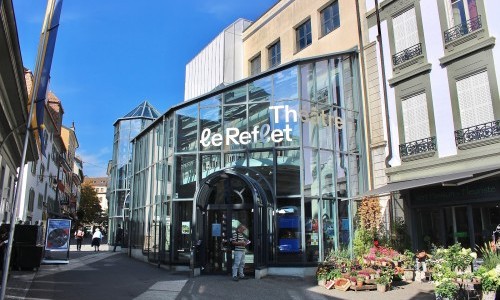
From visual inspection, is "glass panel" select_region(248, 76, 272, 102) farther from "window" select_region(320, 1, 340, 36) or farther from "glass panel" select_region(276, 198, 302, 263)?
"window" select_region(320, 1, 340, 36)

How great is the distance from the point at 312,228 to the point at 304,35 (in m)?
10.8

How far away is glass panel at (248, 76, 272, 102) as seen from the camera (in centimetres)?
1705

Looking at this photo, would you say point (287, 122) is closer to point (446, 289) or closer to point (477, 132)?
point (477, 132)

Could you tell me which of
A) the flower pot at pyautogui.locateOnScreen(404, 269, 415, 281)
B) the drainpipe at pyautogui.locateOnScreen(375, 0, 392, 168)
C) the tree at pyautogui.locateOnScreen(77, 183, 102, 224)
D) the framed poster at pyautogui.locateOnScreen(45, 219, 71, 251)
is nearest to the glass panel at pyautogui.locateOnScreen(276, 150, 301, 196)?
the drainpipe at pyautogui.locateOnScreen(375, 0, 392, 168)

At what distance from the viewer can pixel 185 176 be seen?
1788 cm

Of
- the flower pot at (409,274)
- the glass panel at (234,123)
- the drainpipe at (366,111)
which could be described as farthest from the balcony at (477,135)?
the glass panel at (234,123)

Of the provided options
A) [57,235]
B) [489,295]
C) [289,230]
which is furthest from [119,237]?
[489,295]

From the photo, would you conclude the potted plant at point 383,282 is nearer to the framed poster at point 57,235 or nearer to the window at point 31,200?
the framed poster at point 57,235

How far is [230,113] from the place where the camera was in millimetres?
17562

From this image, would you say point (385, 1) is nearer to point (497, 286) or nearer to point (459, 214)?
point (459, 214)

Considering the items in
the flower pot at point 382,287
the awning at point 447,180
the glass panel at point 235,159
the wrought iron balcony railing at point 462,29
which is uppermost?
the wrought iron balcony railing at point 462,29

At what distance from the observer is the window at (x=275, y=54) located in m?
24.0

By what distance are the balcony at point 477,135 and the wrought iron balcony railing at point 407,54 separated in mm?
3396

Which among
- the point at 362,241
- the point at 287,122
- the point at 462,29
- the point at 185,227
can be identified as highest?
the point at 462,29
